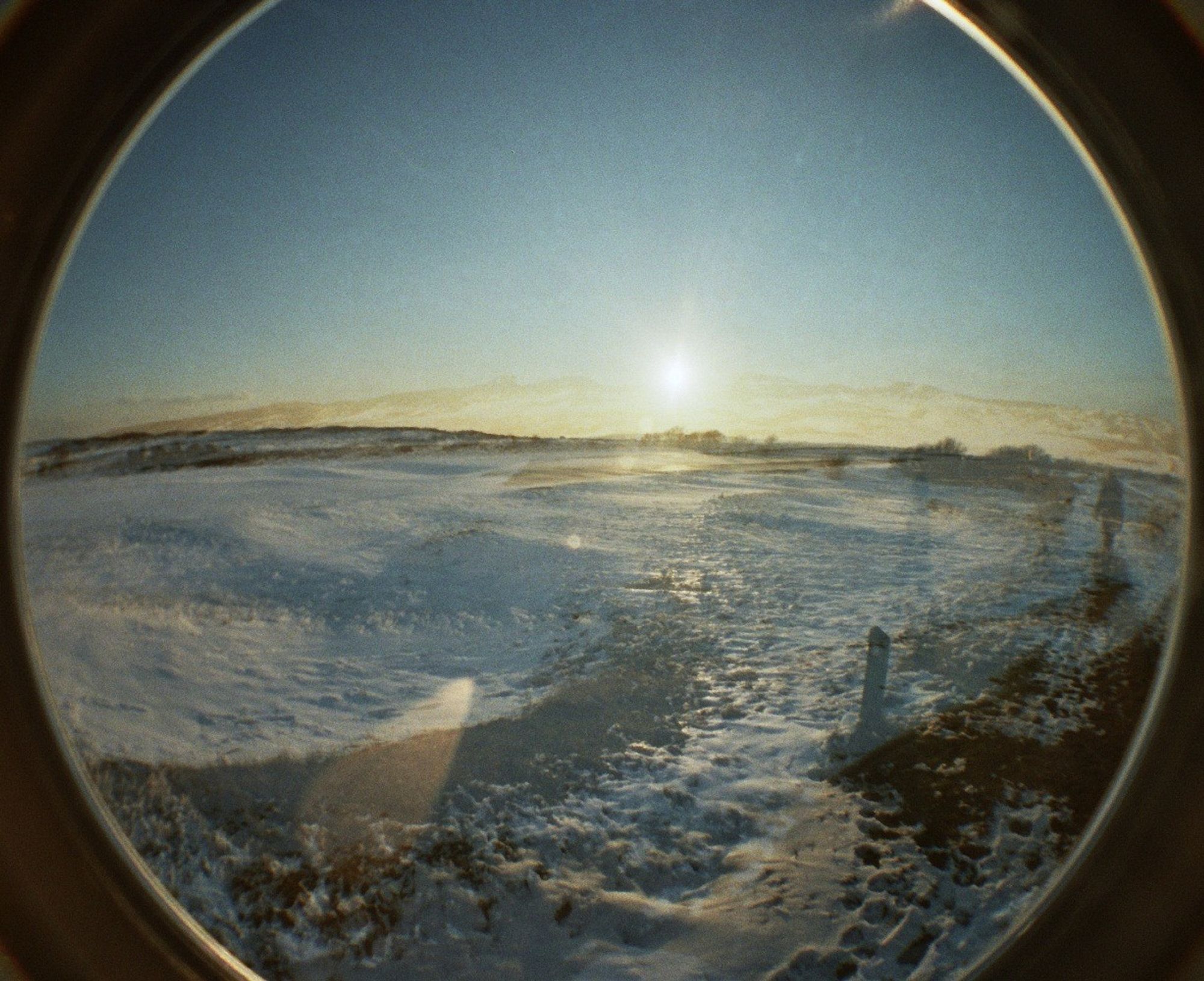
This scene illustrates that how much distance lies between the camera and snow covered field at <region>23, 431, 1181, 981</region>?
262cm

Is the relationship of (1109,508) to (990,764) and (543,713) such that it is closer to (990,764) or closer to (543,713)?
(990,764)

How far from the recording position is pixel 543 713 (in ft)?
15.6

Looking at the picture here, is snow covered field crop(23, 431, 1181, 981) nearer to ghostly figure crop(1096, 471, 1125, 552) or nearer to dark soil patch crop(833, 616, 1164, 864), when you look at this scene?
dark soil patch crop(833, 616, 1164, 864)

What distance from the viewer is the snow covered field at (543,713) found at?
8.61ft

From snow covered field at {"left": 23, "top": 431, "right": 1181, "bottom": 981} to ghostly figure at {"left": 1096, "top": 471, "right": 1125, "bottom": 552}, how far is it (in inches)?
21.8

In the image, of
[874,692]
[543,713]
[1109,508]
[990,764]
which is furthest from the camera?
[1109,508]

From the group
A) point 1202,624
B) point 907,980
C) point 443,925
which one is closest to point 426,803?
point 443,925

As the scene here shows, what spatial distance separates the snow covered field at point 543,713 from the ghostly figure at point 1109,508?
55 cm

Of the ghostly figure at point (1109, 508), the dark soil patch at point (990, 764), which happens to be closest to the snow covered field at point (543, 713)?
the dark soil patch at point (990, 764)

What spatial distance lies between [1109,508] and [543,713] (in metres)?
10.6

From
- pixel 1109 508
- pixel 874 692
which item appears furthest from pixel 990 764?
pixel 1109 508

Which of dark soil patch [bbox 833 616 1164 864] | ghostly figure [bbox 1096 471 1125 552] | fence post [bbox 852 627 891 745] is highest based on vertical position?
ghostly figure [bbox 1096 471 1125 552]

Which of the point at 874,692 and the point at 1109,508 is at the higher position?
the point at 1109,508

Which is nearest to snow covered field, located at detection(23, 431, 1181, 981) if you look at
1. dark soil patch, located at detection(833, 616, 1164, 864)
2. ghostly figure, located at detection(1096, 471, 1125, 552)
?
dark soil patch, located at detection(833, 616, 1164, 864)
